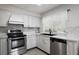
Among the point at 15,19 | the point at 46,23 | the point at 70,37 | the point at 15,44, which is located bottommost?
the point at 15,44

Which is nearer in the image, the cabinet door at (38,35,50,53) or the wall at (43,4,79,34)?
the wall at (43,4,79,34)

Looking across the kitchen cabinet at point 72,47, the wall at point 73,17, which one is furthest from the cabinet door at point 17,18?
the kitchen cabinet at point 72,47

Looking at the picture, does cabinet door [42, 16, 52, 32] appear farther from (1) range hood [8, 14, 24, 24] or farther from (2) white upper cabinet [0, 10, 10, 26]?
(2) white upper cabinet [0, 10, 10, 26]

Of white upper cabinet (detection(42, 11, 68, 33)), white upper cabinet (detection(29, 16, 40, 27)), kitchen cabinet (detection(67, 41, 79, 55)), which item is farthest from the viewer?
white upper cabinet (detection(29, 16, 40, 27))

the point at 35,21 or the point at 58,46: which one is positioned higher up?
the point at 35,21

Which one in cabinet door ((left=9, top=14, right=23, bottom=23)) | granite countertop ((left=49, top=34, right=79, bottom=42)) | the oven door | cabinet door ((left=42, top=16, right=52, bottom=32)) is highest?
cabinet door ((left=9, top=14, right=23, bottom=23))

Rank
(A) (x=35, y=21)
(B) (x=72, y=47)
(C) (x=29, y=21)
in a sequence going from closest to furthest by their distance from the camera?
(B) (x=72, y=47) < (A) (x=35, y=21) < (C) (x=29, y=21)

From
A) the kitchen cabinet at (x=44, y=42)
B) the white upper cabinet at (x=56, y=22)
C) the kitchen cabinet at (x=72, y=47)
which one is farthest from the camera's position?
the kitchen cabinet at (x=44, y=42)

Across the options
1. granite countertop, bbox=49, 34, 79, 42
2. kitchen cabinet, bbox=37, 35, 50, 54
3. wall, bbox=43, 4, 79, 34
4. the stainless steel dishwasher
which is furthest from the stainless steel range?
wall, bbox=43, 4, 79, 34

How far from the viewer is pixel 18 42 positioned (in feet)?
4.04

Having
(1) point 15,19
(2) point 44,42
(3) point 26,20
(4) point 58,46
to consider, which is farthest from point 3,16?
(4) point 58,46

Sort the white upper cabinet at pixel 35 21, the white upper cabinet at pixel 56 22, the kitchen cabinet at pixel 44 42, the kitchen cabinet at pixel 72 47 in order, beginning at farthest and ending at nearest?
the kitchen cabinet at pixel 44 42 → the white upper cabinet at pixel 35 21 → the white upper cabinet at pixel 56 22 → the kitchen cabinet at pixel 72 47

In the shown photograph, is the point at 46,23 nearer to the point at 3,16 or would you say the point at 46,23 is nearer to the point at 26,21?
the point at 26,21

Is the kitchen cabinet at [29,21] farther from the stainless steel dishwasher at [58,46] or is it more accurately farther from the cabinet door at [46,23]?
the stainless steel dishwasher at [58,46]
